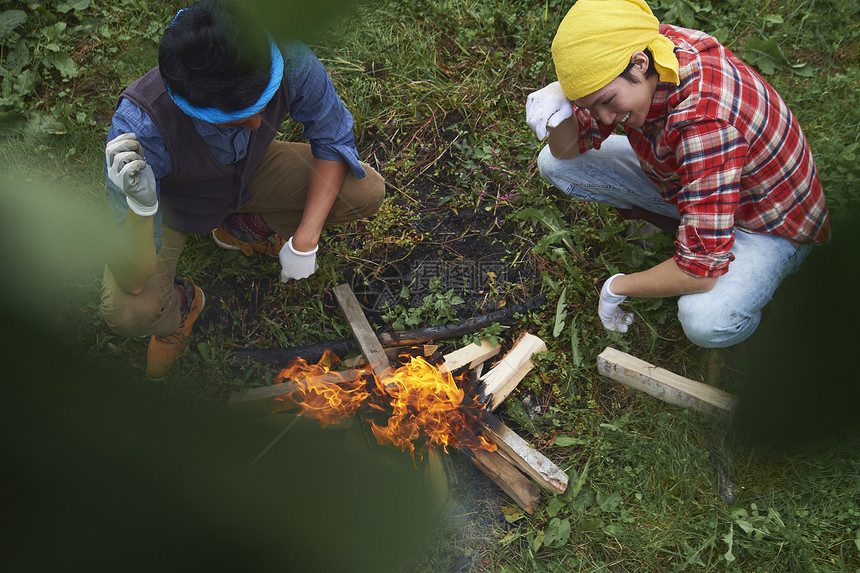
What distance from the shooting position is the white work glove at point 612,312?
279 centimetres

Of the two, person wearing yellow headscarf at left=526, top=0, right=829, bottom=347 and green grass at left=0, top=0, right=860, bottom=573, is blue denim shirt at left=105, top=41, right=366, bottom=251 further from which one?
person wearing yellow headscarf at left=526, top=0, right=829, bottom=347

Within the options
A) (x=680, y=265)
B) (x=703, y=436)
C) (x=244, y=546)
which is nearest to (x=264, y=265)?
(x=680, y=265)

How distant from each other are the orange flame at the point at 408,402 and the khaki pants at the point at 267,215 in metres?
0.75

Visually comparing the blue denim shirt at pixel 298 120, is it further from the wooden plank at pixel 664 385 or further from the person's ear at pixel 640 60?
the wooden plank at pixel 664 385

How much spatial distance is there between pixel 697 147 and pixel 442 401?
160cm

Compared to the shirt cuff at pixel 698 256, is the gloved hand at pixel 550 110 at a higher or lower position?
higher

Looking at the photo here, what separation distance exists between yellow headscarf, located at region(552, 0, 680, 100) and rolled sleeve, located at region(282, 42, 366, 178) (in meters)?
1.02

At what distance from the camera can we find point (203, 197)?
265 cm

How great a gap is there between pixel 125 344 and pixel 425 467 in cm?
174

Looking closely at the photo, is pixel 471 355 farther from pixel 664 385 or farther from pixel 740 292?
pixel 740 292

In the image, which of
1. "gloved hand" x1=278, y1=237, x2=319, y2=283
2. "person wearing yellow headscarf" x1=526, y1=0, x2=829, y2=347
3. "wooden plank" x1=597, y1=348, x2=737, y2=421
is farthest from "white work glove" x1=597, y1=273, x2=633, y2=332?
"gloved hand" x1=278, y1=237, x2=319, y2=283

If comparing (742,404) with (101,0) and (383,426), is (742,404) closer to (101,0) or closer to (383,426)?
(383,426)

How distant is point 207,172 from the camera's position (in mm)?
2469

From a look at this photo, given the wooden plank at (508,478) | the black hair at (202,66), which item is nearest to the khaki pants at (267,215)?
the black hair at (202,66)
